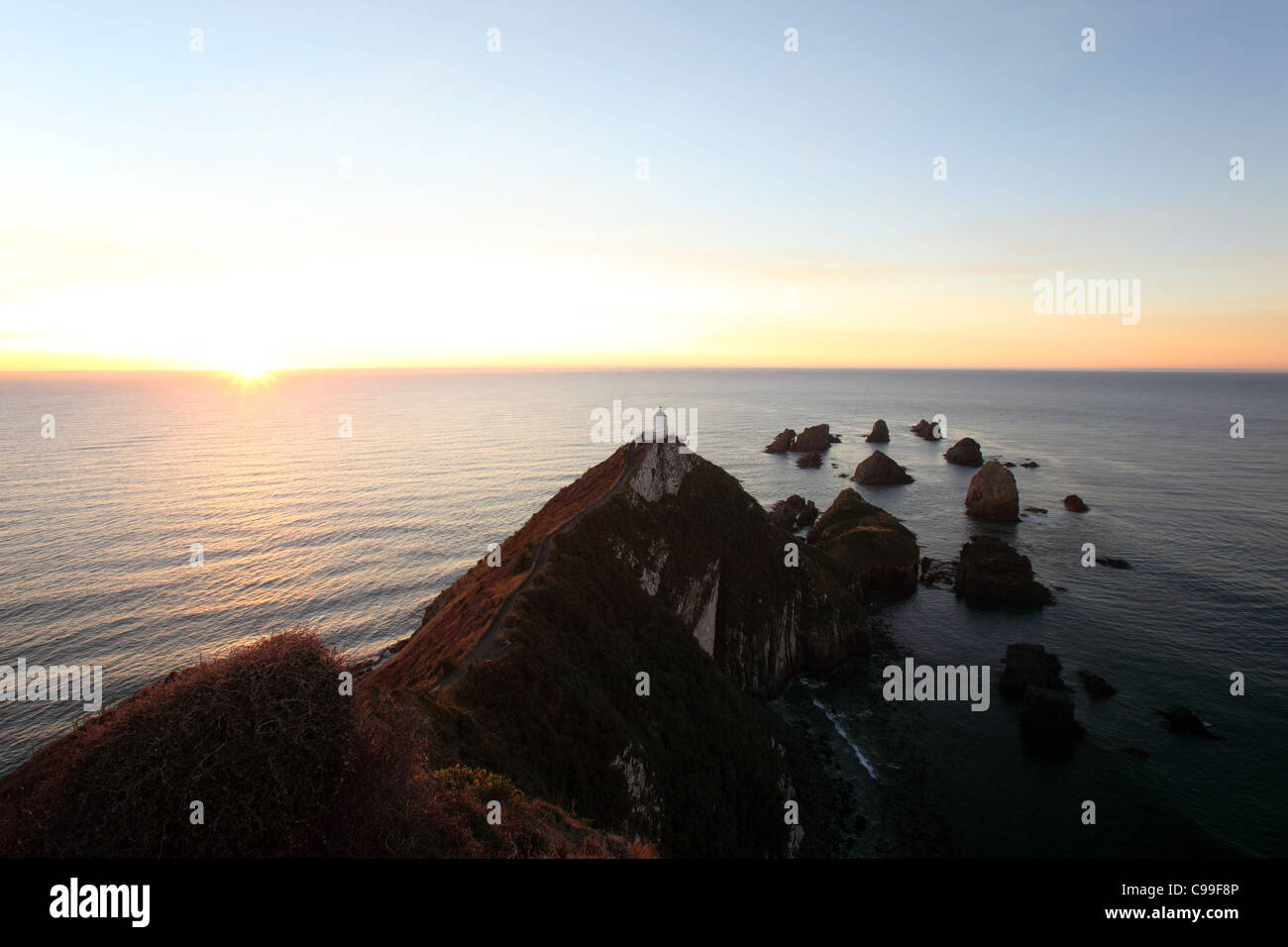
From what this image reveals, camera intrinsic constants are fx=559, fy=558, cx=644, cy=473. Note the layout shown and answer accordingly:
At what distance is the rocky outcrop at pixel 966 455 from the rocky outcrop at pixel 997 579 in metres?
67.8

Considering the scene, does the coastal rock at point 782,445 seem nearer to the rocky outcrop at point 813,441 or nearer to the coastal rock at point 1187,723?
the rocky outcrop at point 813,441

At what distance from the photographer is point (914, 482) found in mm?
110188

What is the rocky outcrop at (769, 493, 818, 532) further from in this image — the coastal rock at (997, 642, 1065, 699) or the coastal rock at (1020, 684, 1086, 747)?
A: the coastal rock at (1020, 684, 1086, 747)

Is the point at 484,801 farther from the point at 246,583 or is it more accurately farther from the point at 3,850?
the point at 246,583

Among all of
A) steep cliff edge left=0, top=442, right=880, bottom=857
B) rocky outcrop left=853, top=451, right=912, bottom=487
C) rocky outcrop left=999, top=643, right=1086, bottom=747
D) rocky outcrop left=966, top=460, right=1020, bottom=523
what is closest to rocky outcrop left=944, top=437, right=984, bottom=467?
rocky outcrop left=853, top=451, right=912, bottom=487

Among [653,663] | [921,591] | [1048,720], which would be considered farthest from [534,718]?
[921,591]

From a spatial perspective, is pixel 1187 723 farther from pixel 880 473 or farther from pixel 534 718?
pixel 880 473

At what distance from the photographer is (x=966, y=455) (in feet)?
414

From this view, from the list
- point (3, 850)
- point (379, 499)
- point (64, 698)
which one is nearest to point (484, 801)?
point (3, 850)

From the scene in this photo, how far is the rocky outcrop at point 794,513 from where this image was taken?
279ft

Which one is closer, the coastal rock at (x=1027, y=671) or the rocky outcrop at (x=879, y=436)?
the coastal rock at (x=1027, y=671)

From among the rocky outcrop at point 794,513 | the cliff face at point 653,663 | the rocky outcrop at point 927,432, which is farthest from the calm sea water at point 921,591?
the rocky outcrop at point 927,432

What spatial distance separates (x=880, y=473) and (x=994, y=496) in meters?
24.6
